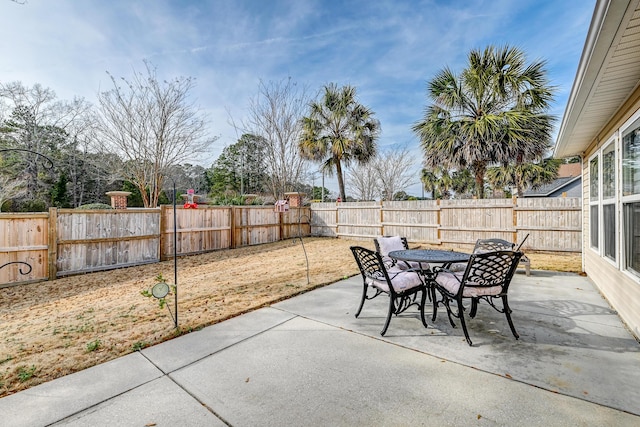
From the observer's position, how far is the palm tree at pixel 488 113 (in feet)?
26.2

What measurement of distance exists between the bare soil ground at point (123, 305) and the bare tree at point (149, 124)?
4650mm

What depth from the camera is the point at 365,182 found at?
18.3m

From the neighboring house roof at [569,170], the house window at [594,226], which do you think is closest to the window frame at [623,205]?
the house window at [594,226]

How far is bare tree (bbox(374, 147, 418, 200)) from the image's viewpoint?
1742cm

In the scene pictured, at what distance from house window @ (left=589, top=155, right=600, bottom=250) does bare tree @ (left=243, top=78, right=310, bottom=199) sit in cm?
964

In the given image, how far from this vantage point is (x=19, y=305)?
398cm

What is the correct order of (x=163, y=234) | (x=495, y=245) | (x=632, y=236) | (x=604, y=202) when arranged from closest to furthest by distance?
(x=632, y=236), (x=604, y=202), (x=495, y=245), (x=163, y=234)

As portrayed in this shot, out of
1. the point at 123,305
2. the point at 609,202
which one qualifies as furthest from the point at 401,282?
the point at 123,305

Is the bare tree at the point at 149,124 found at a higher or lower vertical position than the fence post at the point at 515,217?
higher

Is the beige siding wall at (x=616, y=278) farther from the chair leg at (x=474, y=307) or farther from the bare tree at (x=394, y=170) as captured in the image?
the bare tree at (x=394, y=170)

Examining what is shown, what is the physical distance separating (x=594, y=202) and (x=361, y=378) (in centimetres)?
483

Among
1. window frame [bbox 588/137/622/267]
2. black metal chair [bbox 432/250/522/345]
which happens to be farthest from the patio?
window frame [bbox 588/137/622/267]

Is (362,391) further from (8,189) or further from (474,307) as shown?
(8,189)

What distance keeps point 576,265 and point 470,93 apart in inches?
223
